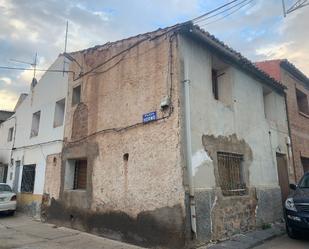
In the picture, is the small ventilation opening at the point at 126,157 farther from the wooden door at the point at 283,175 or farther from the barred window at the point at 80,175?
the wooden door at the point at 283,175

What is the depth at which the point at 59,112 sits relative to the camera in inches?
490

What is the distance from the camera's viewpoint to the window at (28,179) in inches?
506

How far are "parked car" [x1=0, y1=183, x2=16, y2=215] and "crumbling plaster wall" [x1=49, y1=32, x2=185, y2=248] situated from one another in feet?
9.36

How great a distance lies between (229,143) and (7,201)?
9.52 meters

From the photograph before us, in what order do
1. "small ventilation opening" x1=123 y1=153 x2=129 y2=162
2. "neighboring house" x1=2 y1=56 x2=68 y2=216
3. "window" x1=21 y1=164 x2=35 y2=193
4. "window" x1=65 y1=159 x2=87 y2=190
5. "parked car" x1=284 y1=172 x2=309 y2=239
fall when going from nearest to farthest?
"parked car" x1=284 y1=172 x2=309 y2=239, "small ventilation opening" x1=123 y1=153 x2=129 y2=162, "window" x1=65 y1=159 x2=87 y2=190, "neighboring house" x1=2 y1=56 x2=68 y2=216, "window" x1=21 y1=164 x2=35 y2=193

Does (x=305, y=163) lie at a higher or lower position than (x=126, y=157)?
higher

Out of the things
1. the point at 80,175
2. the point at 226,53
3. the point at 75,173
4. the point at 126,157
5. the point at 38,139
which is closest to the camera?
the point at 126,157

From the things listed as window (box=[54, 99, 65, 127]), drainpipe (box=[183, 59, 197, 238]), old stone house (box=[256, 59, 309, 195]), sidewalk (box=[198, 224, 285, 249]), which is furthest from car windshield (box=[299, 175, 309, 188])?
window (box=[54, 99, 65, 127])

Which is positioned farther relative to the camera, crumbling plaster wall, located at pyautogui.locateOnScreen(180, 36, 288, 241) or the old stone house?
the old stone house

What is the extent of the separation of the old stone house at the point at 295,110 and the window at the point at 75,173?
8005 millimetres

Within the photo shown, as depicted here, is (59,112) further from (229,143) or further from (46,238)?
(229,143)

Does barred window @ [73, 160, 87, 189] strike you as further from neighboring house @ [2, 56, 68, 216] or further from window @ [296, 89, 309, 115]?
window @ [296, 89, 309, 115]

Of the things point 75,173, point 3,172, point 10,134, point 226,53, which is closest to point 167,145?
point 226,53

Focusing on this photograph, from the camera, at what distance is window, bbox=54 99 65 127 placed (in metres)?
12.2
